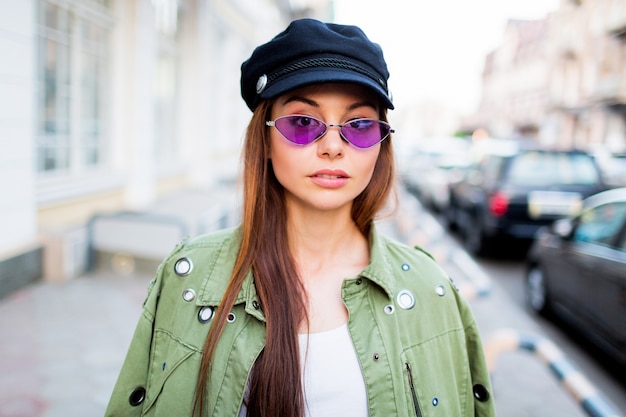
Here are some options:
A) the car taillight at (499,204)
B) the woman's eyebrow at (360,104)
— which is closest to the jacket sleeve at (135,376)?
the woman's eyebrow at (360,104)

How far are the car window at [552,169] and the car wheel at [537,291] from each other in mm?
2201

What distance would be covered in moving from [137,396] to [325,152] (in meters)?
0.87

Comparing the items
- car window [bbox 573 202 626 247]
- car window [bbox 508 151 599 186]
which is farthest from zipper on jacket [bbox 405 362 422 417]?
car window [bbox 508 151 599 186]

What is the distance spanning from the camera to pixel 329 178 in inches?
62.2

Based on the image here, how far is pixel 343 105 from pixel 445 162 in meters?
18.4

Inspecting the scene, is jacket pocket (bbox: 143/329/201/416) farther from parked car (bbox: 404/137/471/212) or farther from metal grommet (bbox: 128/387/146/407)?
parked car (bbox: 404/137/471/212)

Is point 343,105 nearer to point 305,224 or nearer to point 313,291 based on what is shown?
point 305,224

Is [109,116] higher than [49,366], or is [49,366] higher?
[109,116]

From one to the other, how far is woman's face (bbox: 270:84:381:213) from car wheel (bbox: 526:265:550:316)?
17.6 feet

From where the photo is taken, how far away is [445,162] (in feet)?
63.5

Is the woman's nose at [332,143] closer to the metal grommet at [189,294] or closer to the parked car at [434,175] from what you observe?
the metal grommet at [189,294]

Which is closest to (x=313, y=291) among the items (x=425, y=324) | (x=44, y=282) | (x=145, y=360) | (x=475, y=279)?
(x=425, y=324)

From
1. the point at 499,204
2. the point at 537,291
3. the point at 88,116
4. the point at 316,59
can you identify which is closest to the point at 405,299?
the point at 316,59

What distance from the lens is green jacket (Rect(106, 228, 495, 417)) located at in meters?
1.47
